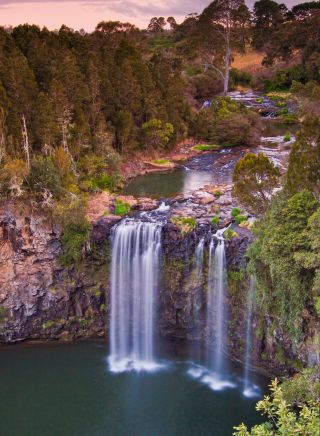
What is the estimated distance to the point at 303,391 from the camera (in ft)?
55.4

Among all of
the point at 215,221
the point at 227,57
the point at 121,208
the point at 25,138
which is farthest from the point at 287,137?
the point at 227,57

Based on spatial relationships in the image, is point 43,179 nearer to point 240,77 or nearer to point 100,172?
point 100,172

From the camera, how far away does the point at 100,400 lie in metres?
22.5

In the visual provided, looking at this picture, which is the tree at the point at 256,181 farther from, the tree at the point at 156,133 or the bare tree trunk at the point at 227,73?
→ the bare tree trunk at the point at 227,73

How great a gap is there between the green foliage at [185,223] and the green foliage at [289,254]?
17.7 feet

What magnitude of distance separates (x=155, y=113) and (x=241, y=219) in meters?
22.0

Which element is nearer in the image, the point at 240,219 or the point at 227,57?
the point at 240,219

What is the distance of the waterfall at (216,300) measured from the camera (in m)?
24.6

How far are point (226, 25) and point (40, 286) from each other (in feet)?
199

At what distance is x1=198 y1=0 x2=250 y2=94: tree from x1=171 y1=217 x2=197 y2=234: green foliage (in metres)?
51.4

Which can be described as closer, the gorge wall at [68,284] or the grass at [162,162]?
the gorge wall at [68,284]

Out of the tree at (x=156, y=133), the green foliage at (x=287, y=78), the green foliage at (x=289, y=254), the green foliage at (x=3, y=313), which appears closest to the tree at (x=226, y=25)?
the green foliage at (x=287, y=78)

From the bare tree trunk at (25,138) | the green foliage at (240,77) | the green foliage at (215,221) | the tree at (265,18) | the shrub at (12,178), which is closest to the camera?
the shrub at (12,178)

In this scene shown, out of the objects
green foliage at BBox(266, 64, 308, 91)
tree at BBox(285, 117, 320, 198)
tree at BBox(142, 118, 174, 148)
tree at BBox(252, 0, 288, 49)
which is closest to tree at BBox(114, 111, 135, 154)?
tree at BBox(142, 118, 174, 148)
